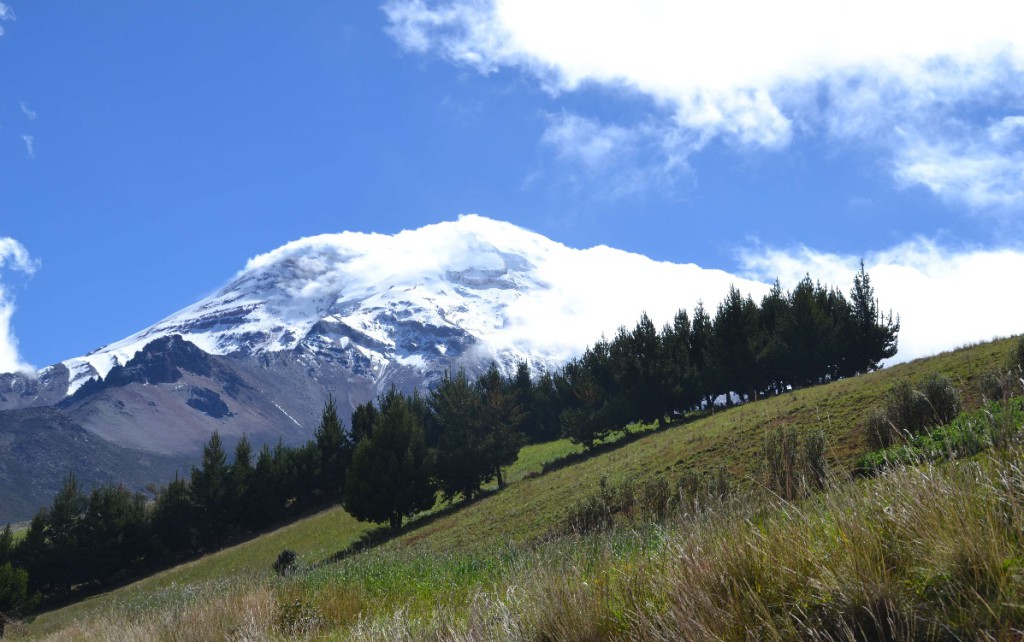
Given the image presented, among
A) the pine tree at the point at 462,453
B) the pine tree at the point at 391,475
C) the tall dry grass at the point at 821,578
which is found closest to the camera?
the tall dry grass at the point at 821,578

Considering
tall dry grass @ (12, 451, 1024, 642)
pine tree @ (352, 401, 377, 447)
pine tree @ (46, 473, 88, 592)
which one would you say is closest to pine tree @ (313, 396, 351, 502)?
pine tree @ (352, 401, 377, 447)

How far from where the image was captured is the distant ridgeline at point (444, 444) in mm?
49172

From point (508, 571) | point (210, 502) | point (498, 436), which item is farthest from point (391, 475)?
point (508, 571)

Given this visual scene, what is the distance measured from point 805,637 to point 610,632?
1385 millimetres

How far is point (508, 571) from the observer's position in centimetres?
855

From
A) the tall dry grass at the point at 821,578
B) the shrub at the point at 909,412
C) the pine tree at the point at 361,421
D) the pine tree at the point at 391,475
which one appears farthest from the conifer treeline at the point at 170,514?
the tall dry grass at the point at 821,578

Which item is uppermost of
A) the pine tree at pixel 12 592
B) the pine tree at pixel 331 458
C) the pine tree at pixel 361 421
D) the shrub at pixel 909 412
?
the pine tree at pixel 361 421

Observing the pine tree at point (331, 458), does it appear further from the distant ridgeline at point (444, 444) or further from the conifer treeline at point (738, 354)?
the conifer treeline at point (738, 354)

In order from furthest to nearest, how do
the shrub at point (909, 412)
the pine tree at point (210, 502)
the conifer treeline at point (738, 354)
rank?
the pine tree at point (210, 502), the conifer treeline at point (738, 354), the shrub at point (909, 412)

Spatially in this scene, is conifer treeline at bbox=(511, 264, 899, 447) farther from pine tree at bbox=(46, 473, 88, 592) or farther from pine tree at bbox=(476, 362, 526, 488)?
pine tree at bbox=(46, 473, 88, 592)

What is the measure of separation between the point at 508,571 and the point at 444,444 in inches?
1674

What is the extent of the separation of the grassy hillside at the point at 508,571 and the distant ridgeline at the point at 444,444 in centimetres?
1175

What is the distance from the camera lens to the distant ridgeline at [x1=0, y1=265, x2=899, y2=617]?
49.2 m

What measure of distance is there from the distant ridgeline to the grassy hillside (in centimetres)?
1175
